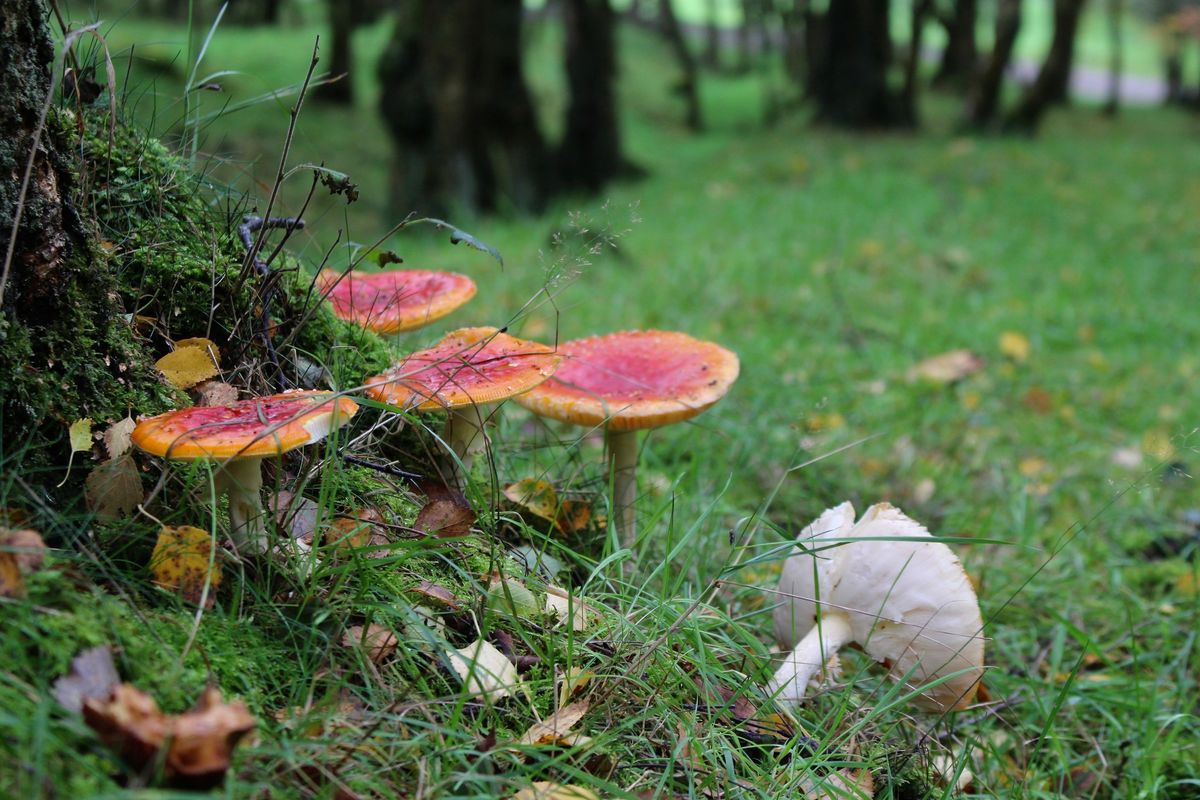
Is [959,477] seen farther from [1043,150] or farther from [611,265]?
[1043,150]

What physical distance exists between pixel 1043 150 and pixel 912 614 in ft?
37.9

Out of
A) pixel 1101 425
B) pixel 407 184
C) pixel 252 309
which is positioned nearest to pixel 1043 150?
pixel 407 184

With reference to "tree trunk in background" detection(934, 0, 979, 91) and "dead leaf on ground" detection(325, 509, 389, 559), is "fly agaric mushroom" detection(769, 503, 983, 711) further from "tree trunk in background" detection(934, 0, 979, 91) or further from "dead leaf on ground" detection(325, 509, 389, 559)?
"tree trunk in background" detection(934, 0, 979, 91)

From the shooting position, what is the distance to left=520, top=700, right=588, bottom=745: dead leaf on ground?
1.35 m

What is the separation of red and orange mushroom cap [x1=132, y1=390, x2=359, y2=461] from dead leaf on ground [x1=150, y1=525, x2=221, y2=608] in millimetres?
132

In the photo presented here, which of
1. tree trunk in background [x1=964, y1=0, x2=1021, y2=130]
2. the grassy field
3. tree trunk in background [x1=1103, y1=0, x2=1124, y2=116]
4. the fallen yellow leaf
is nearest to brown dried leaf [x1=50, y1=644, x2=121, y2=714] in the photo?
the grassy field

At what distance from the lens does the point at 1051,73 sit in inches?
485

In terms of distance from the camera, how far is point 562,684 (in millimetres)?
1489

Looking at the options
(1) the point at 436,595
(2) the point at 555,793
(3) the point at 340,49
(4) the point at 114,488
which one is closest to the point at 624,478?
(1) the point at 436,595

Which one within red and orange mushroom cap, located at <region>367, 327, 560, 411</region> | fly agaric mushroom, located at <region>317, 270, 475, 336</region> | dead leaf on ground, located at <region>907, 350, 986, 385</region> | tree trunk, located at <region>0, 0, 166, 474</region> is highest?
tree trunk, located at <region>0, 0, 166, 474</region>

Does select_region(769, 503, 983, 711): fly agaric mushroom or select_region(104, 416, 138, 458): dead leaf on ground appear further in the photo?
select_region(769, 503, 983, 711): fly agaric mushroom

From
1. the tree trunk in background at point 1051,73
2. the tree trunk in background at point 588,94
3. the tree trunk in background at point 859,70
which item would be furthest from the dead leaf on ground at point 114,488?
the tree trunk in background at point 1051,73

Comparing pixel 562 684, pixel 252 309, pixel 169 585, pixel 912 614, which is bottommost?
pixel 912 614

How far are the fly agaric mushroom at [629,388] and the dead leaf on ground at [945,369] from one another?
2.49m
